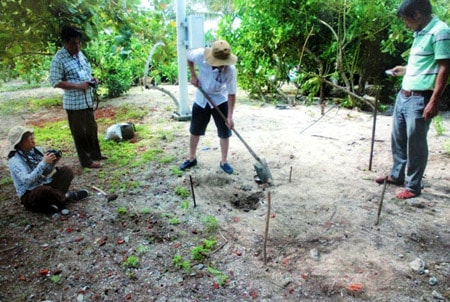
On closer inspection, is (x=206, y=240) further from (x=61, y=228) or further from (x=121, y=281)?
(x=61, y=228)

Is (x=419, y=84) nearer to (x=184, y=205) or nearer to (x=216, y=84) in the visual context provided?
(x=216, y=84)

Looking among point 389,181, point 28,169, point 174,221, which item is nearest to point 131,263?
point 174,221

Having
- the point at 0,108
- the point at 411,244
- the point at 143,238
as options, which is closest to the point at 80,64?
the point at 143,238

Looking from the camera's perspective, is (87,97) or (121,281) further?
(87,97)

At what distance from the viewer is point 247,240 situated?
2992mm

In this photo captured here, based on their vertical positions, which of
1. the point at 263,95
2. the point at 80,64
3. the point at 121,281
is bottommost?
the point at 121,281

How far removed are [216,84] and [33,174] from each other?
219 centimetres

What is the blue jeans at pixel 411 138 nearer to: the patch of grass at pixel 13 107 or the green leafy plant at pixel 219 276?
Answer: the green leafy plant at pixel 219 276

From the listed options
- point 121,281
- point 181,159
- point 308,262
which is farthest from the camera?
point 181,159

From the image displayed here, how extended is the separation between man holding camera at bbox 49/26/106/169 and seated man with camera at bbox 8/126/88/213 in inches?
37.3

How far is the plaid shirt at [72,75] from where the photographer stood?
396cm

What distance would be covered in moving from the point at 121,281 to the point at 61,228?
3.47ft

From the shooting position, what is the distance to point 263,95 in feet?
30.7

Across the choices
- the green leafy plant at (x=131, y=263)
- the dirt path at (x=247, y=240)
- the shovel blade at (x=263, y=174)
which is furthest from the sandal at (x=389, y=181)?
the green leafy plant at (x=131, y=263)
